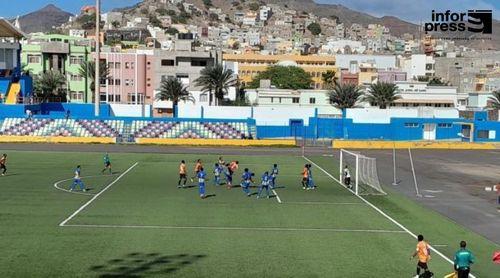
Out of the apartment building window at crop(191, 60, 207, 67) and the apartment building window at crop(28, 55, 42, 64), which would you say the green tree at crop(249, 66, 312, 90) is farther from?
the apartment building window at crop(28, 55, 42, 64)

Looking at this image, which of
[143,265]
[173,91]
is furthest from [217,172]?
[173,91]

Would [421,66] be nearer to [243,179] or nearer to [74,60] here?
[74,60]

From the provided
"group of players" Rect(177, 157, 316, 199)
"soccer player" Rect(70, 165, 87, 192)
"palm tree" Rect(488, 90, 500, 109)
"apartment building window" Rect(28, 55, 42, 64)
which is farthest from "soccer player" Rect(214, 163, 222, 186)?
"apartment building window" Rect(28, 55, 42, 64)

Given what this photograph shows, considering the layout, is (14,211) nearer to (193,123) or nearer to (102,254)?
(102,254)

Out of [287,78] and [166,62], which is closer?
[166,62]

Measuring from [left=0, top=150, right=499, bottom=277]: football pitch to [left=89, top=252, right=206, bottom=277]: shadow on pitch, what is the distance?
0.03 metres

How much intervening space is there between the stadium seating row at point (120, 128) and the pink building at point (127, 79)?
32020 mm

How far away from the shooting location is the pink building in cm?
10975

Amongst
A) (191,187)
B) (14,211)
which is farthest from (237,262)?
(191,187)

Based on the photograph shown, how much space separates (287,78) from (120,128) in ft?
246

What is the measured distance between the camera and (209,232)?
25984mm

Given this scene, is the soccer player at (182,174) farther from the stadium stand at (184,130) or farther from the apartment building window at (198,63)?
the apartment building window at (198,63)

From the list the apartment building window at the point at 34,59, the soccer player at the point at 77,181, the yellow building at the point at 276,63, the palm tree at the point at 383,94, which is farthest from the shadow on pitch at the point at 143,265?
the yellow building at the point at 276,63

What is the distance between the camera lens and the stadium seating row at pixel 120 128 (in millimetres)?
75750
